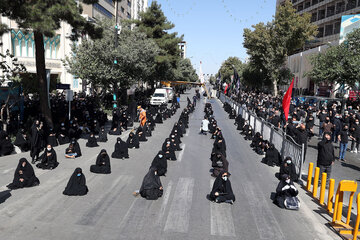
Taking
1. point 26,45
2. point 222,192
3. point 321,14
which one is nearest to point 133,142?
→ point 222,192

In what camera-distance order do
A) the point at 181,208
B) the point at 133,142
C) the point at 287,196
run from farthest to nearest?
the point at 133,142 → the point at 287,196 → the point at 181,208

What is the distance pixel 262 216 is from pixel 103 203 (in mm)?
3960

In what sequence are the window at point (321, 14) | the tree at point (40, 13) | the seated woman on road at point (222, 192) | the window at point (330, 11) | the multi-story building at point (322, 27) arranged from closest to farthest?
1. the seated woman on road at point (222, 192)
2. the tree at point (40, 13)
3. the multi-story building at point (322, 27)
4. the window at point (330, 11)
5. the window at point (321, 14)

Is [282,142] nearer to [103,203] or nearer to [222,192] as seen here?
[222,192]

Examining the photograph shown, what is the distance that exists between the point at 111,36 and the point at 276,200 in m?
22.7

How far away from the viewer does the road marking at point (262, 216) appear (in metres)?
6.96

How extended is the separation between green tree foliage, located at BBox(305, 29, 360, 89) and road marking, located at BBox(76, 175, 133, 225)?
21.5 meters

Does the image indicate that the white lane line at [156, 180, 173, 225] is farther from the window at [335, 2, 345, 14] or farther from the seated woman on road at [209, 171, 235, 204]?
the window at [335, 2, 345, 14]

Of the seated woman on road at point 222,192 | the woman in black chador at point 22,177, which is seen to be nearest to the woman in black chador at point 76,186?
the woman in black chador at point 22,177

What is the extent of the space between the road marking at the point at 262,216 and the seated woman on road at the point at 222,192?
601 mm

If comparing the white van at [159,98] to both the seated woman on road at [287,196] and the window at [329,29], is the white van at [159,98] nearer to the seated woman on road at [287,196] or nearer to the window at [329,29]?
the seated woman on road at [287,196]

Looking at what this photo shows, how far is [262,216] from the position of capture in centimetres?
789

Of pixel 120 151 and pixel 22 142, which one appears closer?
pixel 120 151

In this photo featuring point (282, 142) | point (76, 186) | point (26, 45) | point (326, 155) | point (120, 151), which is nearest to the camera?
point (76, 186)
